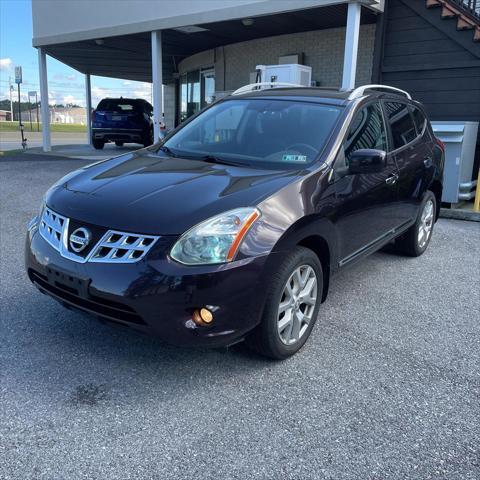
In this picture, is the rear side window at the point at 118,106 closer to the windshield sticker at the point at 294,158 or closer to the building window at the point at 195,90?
the building window at the point at 195,90

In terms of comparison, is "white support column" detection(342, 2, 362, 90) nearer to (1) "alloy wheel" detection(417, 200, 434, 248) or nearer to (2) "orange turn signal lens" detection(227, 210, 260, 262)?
(1) "alloy wheel" detection(417, 200, 434, 248)

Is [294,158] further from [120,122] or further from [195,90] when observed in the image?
[195,90]

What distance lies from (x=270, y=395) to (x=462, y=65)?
28.4ft

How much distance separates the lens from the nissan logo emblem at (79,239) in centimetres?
273

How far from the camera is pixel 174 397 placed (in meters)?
2.73

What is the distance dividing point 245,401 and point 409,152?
3.10 meters

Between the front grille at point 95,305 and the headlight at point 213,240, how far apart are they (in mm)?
401

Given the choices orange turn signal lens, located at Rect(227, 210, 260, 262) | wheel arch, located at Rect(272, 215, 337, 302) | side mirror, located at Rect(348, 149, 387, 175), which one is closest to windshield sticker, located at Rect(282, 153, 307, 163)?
side mirror, located at Rect(348, 149, 387, 175)

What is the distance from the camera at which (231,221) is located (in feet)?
8.80

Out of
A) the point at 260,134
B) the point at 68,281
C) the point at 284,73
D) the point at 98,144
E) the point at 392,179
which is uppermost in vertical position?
the point at 284,73

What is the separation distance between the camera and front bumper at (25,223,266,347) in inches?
99.7

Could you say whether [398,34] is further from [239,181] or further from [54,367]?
[54,367]

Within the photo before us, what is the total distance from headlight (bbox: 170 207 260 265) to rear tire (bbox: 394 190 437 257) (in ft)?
10.4

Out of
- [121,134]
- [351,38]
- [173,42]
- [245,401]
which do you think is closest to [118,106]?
[121,134]
